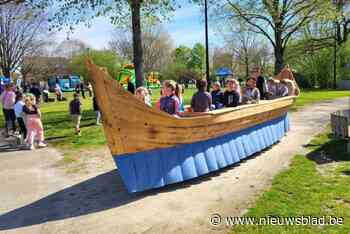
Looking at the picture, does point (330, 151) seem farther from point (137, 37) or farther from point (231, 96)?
point (137, 37)

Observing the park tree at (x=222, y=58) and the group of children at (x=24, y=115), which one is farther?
the park tree at (x=222, y=58)

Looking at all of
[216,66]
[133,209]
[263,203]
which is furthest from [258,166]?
[216,66]

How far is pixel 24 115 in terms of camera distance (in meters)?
11.8

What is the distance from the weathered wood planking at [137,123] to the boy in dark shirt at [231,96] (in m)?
1.35

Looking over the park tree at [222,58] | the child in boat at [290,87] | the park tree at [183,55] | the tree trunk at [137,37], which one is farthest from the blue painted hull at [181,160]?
the park tree at [183,55]

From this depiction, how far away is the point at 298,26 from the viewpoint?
79.3 ft

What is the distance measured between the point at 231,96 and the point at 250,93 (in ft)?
4.84

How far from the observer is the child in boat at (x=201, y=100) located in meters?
7.58

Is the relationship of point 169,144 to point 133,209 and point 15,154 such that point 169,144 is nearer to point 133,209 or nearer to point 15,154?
point 133,209

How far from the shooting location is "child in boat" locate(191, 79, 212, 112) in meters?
7.58

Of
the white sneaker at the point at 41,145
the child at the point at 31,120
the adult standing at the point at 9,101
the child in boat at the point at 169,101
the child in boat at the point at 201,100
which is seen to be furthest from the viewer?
the adult standing at the point at 9,101

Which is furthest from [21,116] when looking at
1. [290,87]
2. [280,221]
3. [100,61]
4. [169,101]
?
[100,61]

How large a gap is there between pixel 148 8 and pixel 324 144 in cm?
1027

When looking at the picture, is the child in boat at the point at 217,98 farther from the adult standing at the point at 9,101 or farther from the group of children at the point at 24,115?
the adult standing at the point at 9,101
